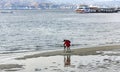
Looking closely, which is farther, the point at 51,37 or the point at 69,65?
the point at 51,37

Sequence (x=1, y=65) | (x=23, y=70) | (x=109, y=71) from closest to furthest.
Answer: (x=109, y=71) < (x=23, y=70) < (x=1, y=65)

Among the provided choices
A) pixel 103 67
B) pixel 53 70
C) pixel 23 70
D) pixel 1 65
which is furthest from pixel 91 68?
pixel 1 65

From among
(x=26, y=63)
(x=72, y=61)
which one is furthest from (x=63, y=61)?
(x=26, y=63)

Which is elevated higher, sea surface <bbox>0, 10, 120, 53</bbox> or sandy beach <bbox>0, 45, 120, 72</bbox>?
sandy beach <bbox>0, 45, 120, 72</bbox>

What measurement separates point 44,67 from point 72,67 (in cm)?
211

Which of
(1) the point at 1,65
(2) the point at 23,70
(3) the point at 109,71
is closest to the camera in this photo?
(3) the point at 109,71

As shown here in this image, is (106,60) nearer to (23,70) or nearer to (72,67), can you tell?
(72,67)

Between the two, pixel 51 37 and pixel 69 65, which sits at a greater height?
pixel 69 65

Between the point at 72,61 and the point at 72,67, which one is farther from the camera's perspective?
the point at 72,61

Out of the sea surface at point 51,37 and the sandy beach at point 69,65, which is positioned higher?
the sandy beach at point 69,65

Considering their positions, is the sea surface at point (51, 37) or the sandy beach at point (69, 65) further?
the sea surface at point (51, 37)

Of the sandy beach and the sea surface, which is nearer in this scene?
the sandy beach

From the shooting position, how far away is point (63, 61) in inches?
1238

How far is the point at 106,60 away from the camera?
3158 cm
